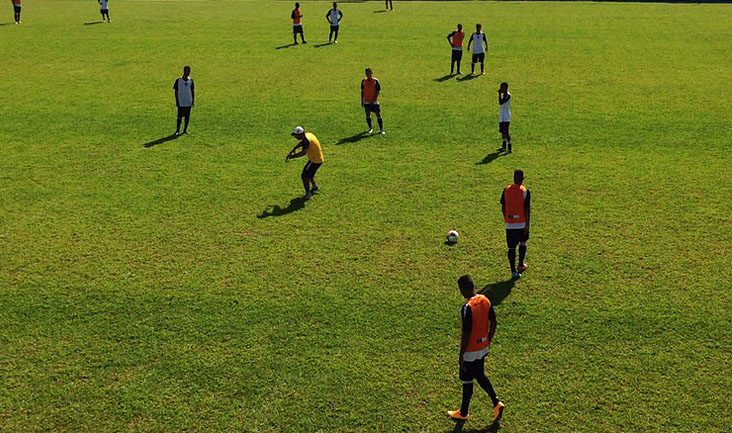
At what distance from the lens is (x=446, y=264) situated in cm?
1257

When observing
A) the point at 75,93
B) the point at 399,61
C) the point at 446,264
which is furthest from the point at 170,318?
the point at 399,61

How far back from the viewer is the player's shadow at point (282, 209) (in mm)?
15000

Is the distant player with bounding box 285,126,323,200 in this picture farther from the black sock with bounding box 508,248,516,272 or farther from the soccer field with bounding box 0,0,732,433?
the black sock with bounding box 508,248,516,272

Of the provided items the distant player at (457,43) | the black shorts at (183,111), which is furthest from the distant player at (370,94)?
the distant player at (457,43)

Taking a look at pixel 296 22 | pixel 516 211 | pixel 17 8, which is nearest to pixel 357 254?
pixel 516 211

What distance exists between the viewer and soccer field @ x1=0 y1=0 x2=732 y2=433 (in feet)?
29.9

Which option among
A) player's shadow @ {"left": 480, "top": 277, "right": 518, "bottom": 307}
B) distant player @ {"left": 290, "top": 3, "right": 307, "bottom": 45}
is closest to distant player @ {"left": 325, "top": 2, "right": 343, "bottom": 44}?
distant player @ {"left": 290, "top": 3, "right": 307, "bottom": 45}

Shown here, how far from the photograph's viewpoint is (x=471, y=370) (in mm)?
8258

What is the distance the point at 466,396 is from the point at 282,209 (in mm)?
7956

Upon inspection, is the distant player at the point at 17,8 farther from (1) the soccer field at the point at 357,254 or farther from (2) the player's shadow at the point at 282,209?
(2) the player's shadow at the point at 282,209

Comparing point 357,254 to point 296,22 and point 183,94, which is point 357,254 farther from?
point 296,22

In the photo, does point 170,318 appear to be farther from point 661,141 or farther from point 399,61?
point 399,61

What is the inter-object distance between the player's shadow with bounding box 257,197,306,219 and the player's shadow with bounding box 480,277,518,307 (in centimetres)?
540

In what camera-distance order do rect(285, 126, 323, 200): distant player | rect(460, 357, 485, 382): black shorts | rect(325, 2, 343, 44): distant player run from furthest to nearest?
rect(325, 2, 343, 44): distant player, rect(285, 126, 323, 200): distant player, rect(460, 357, 485, 382): black shorts
